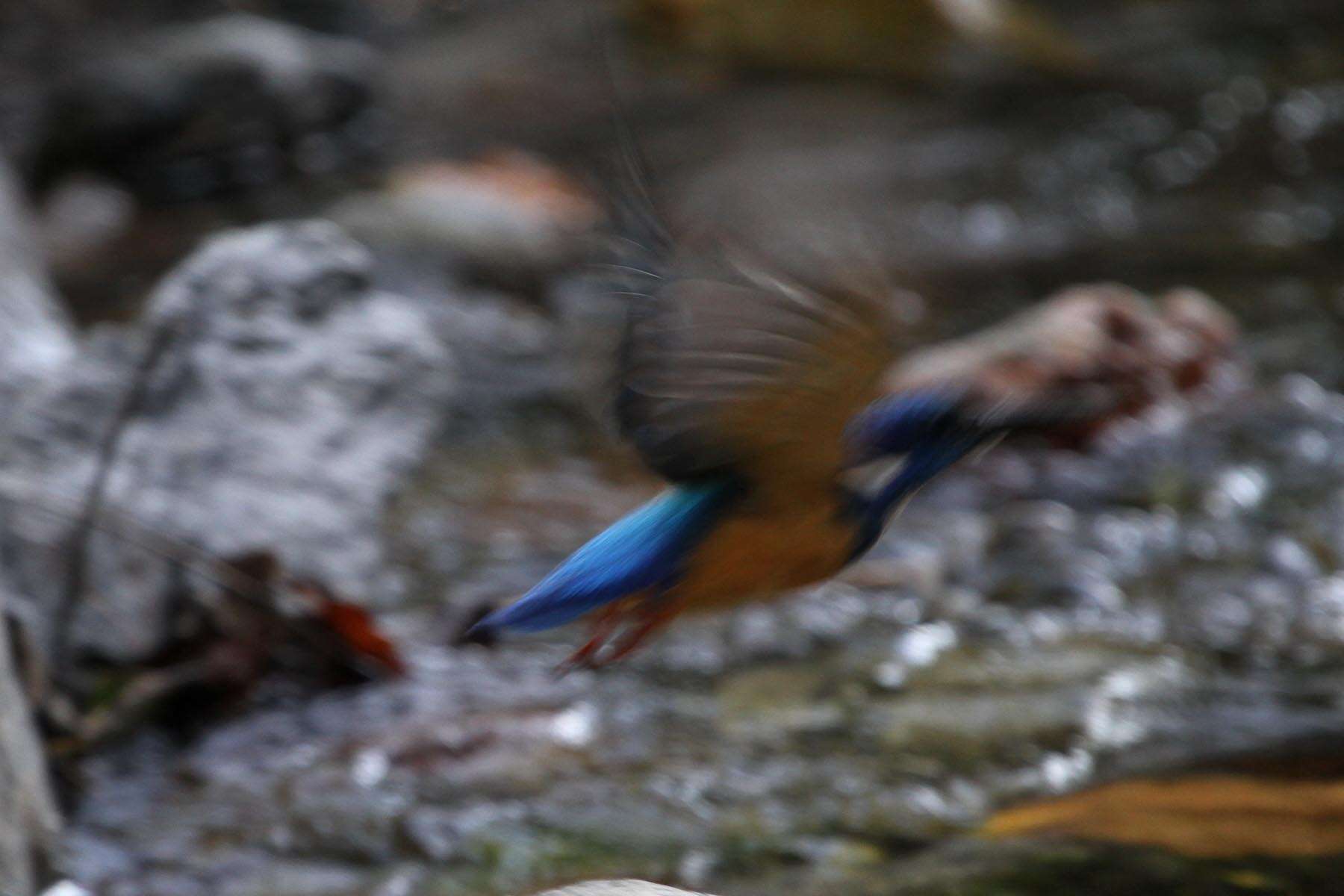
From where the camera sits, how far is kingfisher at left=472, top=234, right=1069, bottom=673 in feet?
5.16

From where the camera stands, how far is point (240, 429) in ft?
10.7

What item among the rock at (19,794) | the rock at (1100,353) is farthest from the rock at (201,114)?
the rock at (19,794)

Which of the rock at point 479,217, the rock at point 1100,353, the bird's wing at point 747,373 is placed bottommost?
the bird's wing at point 747,373

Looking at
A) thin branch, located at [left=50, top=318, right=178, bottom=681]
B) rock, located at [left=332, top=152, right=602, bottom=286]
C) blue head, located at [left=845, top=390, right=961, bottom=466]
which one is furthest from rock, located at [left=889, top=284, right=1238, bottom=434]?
blue head, located at [left=845, top=390, right=961, bottom=466]

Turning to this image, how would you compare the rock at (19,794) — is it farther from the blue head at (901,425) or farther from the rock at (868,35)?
the rock at (868,35)

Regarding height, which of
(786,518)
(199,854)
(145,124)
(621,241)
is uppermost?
(145,124)

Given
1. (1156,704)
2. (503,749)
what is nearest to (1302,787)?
(1156,704)

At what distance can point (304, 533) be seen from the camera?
316cm

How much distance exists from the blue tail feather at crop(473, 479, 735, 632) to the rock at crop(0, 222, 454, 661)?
3.98ft

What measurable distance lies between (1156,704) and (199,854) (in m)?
1.46

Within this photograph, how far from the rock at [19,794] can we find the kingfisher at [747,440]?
2.19ft

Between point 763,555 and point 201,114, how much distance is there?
Answer: 6.29 meters

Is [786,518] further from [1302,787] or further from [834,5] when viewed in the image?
[834,5]

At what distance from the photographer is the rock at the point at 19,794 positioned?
1974 millimetres
